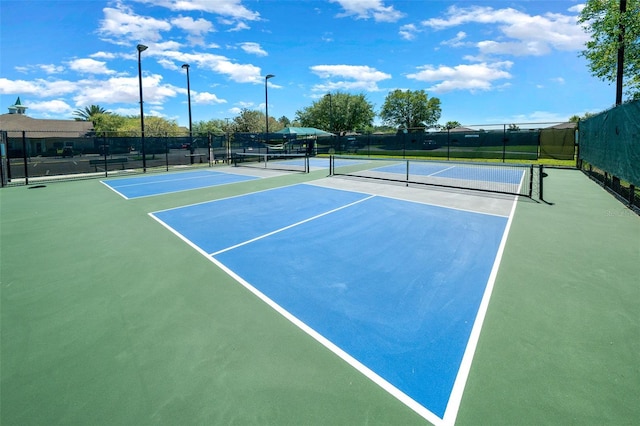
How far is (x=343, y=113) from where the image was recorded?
57.1 metres

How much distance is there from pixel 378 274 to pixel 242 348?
2.45 metres

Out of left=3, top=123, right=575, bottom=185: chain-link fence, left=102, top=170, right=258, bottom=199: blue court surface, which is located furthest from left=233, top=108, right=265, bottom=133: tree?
left=102, top=170, right=258, bottom=199: blue court surface

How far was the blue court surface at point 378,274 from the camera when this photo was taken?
3127 mm

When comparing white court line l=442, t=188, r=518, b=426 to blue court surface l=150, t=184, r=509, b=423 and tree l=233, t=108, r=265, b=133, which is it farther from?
tree l=233, t=108, r=265, b=133

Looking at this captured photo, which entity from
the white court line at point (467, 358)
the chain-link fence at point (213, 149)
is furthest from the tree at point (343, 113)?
the white court line at point (467, 358)

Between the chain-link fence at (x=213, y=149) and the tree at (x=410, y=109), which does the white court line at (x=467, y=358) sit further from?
the tree at (x=410, y=109)

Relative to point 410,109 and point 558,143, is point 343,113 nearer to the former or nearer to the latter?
point 410,109

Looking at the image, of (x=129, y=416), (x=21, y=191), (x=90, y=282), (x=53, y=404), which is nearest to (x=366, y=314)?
(x=129, y=416)

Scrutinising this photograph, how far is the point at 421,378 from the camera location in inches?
115

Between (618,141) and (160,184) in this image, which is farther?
(160,184)

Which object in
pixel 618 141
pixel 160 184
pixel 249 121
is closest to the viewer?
pixel 618 141

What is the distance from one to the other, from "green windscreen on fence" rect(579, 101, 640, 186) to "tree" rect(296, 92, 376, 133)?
4502cm

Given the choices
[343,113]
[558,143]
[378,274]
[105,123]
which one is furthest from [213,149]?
[105,123]

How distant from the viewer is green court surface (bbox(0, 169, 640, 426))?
257 cm
